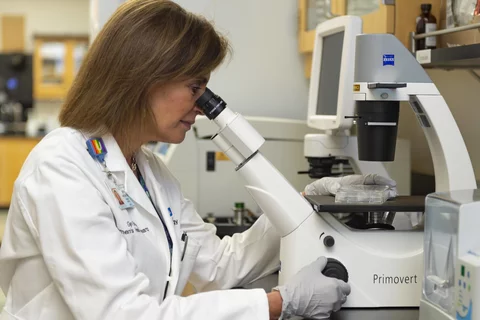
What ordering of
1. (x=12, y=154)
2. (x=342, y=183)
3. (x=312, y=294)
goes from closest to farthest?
(x=312, y=294), (x=342, y=183), (x=12, y=154)

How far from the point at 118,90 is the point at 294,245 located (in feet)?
1.64

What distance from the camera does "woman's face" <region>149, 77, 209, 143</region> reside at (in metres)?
1.41

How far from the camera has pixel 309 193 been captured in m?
1.62

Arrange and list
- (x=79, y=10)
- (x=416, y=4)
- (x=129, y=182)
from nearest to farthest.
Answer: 1. (x=129, y=182)
2. (x=416, y=4)
3. (x=79, y=10)

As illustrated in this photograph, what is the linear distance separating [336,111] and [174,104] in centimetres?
62

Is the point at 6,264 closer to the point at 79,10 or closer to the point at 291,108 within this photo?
the point at 291,108

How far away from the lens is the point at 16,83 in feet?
25.2

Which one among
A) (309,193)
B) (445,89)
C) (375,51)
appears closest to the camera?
(375,51)

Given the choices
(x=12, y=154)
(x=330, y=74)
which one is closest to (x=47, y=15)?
(x=12, y=154)

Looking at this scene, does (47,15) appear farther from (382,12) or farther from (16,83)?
(382,12)

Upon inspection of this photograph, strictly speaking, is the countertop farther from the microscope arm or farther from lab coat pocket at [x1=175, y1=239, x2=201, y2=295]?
lab coat pocket at [x1=175, y1=239, x2=201, y2=295]

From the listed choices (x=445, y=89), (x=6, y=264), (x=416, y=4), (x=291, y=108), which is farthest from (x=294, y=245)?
(x=291, y=108)

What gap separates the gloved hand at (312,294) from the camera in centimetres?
127

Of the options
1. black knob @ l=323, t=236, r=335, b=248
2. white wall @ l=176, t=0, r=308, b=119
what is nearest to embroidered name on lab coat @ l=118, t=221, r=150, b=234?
black knob @ l=323, t=236, r=335, b=248
